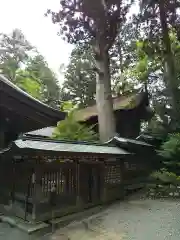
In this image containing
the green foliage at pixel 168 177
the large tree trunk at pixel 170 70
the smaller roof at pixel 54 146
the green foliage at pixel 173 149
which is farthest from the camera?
the large tree trunk at pixel 170 70

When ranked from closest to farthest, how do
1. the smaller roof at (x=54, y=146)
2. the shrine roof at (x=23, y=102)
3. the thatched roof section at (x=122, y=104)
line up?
the shrine roof at (x=23, y=102) < the smaller roof at (x=54, y=146) < the thatched roof section at (x=122, y=104)

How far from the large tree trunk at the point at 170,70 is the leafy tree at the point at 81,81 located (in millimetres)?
14835

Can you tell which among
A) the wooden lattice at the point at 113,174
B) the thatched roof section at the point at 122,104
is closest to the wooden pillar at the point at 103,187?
the wooden lattice at the point at 113,174

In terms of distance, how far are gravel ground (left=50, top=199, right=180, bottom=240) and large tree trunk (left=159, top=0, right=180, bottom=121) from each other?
6.51 metres

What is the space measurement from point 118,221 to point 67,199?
1.98m

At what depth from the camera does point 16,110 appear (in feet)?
15.1

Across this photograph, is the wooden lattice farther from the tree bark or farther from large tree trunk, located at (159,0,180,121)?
large tree trunk, located at (159,0,180,121)

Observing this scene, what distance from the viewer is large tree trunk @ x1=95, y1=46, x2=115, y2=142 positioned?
635 inches

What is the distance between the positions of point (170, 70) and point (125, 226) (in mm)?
11189

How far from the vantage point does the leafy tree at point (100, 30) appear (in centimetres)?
1617

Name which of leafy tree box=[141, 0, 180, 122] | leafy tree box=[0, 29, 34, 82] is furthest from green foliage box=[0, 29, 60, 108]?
leafy tree box=[141, 0, 180, 122]

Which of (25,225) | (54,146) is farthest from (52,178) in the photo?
(25,225)

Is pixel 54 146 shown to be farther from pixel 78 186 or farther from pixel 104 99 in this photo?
pixel 104 99

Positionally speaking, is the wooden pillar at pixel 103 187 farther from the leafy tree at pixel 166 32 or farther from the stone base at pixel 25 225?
the leafy tree at pixel 166 32
